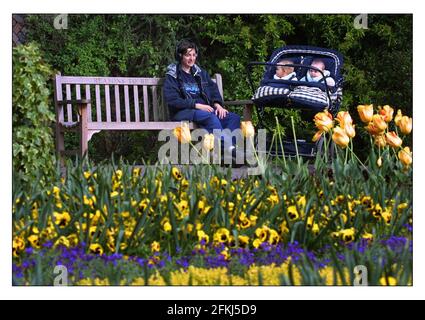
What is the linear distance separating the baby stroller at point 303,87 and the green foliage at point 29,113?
6.39 feet

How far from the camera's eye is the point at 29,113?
3289 millimetres

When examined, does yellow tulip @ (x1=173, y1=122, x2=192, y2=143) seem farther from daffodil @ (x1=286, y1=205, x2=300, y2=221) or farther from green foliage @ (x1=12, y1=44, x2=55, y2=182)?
daffodil @ (x1=286, y1=205, x2=300, y2=221)

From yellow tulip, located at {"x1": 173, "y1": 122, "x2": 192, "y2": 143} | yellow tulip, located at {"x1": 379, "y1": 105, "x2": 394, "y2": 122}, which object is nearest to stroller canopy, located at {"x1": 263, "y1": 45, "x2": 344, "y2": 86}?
yellow tulip, located at {"x1": 379, "y1": 105, "x2": 394, "y2": 122}

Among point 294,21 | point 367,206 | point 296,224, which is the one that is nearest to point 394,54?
point 294,21

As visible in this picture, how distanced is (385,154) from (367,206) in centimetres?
89

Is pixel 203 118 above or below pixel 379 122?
above

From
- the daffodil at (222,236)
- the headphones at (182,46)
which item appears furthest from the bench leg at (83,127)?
the daffodil at (222,236)

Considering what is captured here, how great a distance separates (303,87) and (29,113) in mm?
2556

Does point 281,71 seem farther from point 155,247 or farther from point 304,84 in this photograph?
point 155,247

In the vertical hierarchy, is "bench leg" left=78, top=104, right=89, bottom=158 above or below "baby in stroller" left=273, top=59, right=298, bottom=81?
below

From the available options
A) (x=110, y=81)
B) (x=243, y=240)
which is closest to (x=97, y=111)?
(x=110, y=81)

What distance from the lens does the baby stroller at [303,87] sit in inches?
206

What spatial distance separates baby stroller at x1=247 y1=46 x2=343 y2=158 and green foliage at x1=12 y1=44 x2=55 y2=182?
6.39 ft

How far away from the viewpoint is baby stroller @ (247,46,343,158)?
523 cm
